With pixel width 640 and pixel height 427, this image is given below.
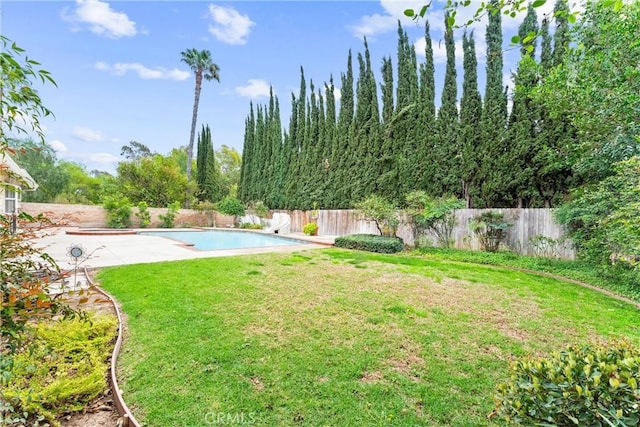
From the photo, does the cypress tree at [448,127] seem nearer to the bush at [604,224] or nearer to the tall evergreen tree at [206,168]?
the bush at [604,224]

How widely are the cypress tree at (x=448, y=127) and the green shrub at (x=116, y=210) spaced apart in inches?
731

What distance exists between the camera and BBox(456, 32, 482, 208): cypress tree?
1112 cm

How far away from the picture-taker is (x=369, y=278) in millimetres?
6004

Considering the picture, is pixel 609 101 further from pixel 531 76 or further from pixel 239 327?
pixel 239 327

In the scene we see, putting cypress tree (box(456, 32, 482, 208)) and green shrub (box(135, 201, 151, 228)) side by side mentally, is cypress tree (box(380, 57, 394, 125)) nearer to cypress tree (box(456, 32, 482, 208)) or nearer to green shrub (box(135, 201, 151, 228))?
cypress tree (box(456, 32, 482, 208))

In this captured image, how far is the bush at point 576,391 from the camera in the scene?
120 cm

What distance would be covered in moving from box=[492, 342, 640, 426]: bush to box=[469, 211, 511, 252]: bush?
8.42m

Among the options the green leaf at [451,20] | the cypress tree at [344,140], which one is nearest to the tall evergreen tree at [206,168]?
the cypress tree at [344,140]

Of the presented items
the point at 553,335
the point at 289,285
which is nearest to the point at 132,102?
the point at 289,285

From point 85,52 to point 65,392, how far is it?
5122 millimetres

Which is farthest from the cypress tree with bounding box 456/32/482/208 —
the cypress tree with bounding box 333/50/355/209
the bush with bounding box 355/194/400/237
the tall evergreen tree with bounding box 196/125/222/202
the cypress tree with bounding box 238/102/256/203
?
the tall evergreen tree with bounding box 196/125/222/202

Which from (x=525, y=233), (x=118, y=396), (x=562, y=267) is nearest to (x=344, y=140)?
(x=525, y=233)

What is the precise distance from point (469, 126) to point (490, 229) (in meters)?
4.45

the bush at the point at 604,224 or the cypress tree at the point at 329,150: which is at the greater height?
the cypress tree at the point at 329,150
